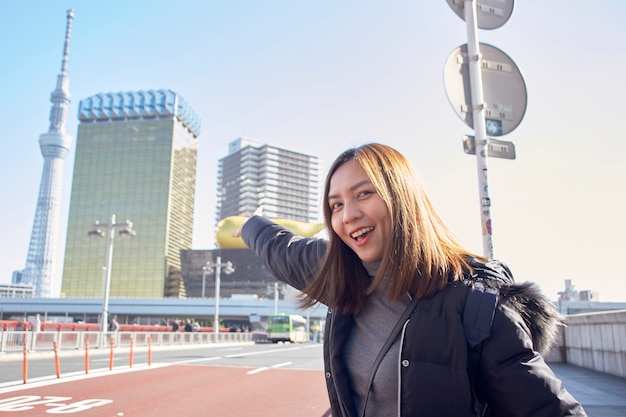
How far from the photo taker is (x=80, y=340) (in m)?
23.0

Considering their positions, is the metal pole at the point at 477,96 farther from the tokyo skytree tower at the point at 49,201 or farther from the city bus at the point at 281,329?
the tokyo skytree tower at the point at 49,201

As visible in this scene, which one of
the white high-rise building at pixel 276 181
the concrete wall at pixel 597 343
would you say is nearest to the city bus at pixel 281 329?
the concrete wall at pixel 597 343

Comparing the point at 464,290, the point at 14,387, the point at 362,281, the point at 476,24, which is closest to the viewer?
the point at 464,290

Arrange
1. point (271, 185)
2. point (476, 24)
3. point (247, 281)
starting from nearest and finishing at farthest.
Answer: point (476, 24), point (247, 281), point (271, 185)

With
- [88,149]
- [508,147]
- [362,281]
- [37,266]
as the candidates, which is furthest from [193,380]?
[37,266]

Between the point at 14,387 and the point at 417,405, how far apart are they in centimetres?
1044

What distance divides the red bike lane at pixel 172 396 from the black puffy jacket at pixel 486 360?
649 cm

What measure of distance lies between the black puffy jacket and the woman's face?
1.05 feet

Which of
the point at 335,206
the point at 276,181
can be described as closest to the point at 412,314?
the point at 335,206

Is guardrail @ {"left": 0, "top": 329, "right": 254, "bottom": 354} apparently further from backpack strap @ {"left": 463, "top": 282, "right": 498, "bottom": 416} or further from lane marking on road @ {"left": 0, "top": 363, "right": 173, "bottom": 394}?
backpack strap @ {"left": 463, "top": 282, "right": 498, "bottom": 416}

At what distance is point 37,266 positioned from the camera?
17662cm

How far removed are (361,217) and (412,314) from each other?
42 centimetres

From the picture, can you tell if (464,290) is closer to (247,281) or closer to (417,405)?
(417,405)

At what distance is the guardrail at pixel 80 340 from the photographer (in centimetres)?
1857
